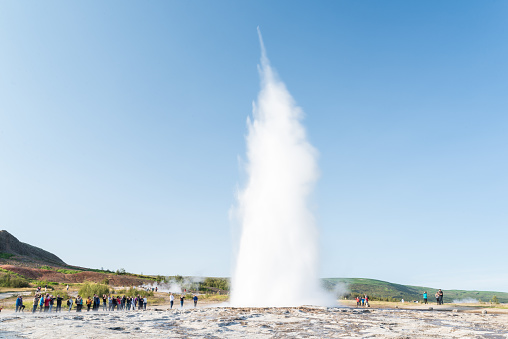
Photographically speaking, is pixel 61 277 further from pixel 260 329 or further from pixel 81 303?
pixel 260 329

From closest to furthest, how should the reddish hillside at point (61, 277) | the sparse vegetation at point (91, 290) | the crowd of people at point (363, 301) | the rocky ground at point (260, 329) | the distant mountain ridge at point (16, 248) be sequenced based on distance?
the rocky ground at point (260, 329), the crowd of people at point (363, 301), the sparse vegetation at point (91, 290), the reddish hillside at point (61, 277), the distant mountain ridge at point (16, 248)

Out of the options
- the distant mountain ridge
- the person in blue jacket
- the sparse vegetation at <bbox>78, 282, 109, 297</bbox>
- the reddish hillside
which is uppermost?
the distant mountain ridge

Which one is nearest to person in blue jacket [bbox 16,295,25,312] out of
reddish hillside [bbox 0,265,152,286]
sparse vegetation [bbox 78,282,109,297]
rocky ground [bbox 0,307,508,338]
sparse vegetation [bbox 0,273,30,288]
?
rocky ground [bbox 0,307,508,338]

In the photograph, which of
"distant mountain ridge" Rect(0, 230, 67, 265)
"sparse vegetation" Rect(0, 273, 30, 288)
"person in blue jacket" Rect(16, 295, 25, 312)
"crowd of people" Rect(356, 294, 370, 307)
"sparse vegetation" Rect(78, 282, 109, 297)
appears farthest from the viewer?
"distant mountain ridge" Rect(0, 230, 67, 265)

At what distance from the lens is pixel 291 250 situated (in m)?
34.5

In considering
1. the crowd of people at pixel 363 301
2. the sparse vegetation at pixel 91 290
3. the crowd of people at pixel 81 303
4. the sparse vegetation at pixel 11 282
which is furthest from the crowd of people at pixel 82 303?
the crowd of people at pixel 363 301

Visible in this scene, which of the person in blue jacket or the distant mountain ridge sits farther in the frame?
the distant mountain ridge

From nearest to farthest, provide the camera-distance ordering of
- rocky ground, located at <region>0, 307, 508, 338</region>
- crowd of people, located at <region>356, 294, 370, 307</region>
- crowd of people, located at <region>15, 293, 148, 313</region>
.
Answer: rocky ground, located at <region>0, 307, 508, 338</region> < crowd of people, located at <region>15, 293, 148, 313</region> < crowd of people, located at <region>356, 294, 370, 307</region>

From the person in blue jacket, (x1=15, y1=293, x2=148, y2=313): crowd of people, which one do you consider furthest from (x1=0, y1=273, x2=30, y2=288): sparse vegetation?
the person in blue jacket

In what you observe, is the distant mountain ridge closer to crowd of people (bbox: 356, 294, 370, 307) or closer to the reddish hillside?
the reddish hillside

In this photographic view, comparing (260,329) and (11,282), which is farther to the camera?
(11,282)

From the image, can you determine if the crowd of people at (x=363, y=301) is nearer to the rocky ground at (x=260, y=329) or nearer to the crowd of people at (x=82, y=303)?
the rocky ground at (x=260, y=329)

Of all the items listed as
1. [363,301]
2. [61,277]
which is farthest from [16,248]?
[363,301]

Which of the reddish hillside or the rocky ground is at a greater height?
the reddish hillside
